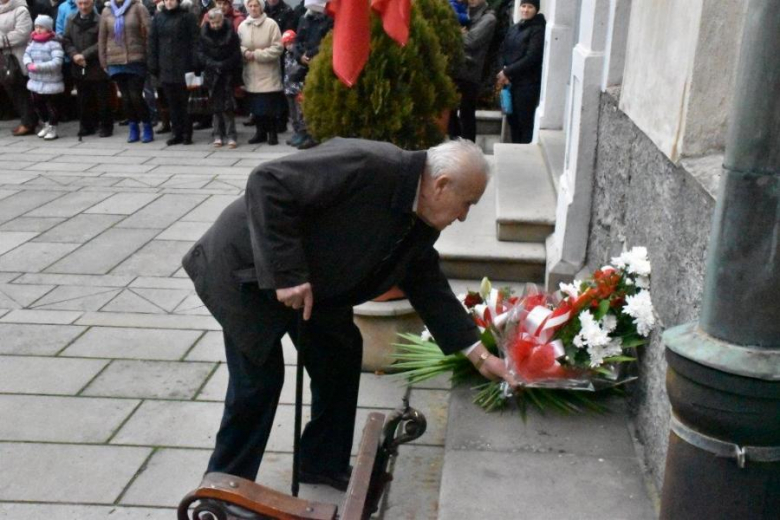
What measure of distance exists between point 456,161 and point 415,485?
151 cm

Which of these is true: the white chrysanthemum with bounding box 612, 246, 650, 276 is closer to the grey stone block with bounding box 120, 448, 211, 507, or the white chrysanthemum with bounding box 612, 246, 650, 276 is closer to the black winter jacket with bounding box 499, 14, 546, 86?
the grey stone block with bounding box 120, 448, 211, 507

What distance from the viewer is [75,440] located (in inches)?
166

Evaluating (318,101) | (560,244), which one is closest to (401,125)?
(318,101)

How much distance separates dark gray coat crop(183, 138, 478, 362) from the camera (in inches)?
118

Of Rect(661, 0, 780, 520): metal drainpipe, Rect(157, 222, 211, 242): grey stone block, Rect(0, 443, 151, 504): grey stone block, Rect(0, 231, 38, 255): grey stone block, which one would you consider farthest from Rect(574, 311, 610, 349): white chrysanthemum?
Rect(0, 231, 38, 255): grey stone block

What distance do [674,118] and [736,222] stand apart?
4.77ft

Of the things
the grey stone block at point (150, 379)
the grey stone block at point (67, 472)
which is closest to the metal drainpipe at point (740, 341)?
the grey stone block at point (67, 472)

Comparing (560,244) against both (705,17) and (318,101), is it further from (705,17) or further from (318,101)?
(705,17)

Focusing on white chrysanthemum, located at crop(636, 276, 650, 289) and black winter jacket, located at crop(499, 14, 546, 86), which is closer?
white chrysanthemum, located at crop(636, 276, 650, 289)

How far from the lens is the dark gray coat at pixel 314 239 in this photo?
9.87 feet

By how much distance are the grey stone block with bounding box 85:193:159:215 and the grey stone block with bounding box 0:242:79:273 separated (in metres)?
1.12

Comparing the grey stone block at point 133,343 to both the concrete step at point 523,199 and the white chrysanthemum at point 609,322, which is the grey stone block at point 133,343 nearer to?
the concrete step at point 523,199

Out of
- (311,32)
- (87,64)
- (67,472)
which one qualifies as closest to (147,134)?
(87,64)

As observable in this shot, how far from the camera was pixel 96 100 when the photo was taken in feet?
42.7
